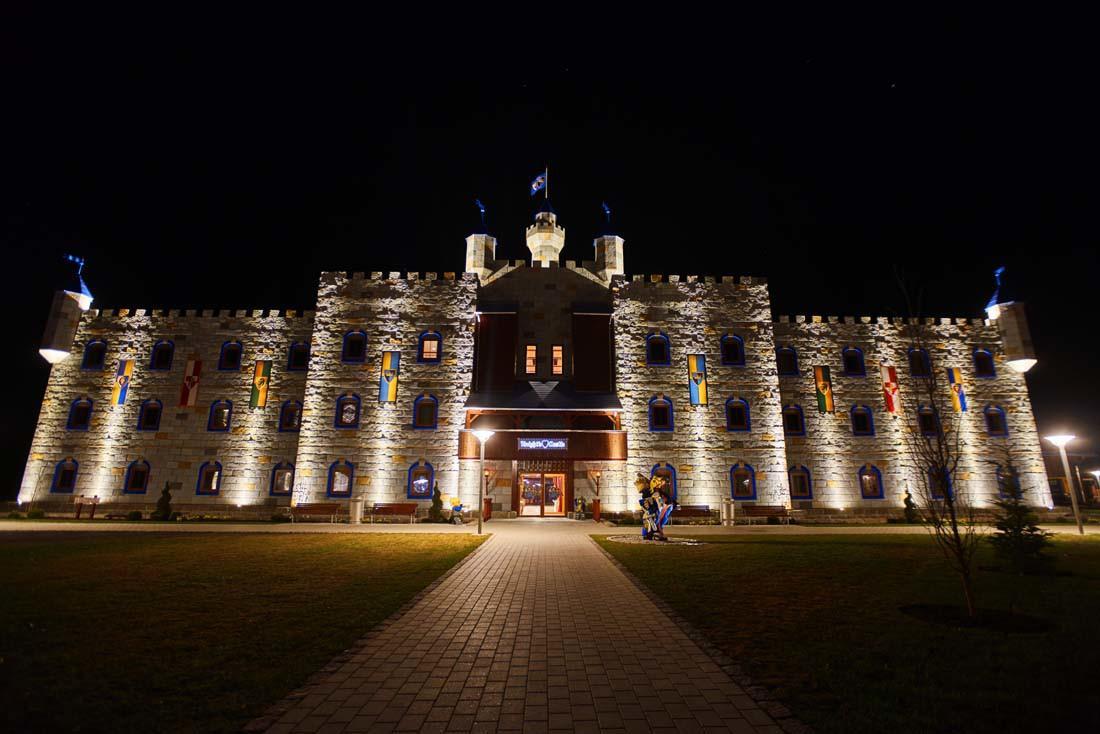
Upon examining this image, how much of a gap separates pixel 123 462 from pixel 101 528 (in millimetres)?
8110

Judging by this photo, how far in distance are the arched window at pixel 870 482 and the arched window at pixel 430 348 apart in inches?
875

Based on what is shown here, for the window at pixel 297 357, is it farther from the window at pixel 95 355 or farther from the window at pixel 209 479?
the window at pixel 95 355

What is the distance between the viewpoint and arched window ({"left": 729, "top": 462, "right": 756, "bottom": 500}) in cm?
2464

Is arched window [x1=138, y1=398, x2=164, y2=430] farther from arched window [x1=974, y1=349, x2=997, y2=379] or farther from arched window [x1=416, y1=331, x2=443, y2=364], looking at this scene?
arched window [x1=974, y1=349, x2=997, y2=379]

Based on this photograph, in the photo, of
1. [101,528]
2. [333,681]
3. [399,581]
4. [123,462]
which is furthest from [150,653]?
[123,462]

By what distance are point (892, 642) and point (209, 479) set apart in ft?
93.4

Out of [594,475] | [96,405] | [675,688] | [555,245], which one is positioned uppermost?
[555,245]

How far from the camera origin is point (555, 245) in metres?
30.7

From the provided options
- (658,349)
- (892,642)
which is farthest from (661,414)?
(892,642)

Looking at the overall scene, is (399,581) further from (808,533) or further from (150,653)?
(808,533)

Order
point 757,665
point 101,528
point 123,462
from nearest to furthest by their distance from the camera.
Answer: point 757,665 → point 101,528 → point 123,462

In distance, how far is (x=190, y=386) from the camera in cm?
2622

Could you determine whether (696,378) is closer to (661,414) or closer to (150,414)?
(661,414)

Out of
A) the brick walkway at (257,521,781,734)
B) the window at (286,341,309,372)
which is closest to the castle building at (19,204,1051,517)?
the window at (286,341,309,372)
